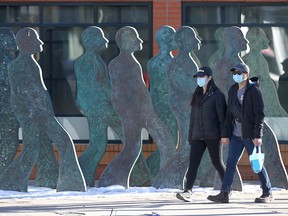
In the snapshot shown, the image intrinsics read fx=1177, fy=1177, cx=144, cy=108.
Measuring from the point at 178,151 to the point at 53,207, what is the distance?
8.91ft

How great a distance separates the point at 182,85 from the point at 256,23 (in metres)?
2.89

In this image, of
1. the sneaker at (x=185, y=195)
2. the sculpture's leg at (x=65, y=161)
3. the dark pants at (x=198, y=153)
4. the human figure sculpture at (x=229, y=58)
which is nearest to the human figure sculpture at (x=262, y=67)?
the human figure sculpture at (x=229, y=58)

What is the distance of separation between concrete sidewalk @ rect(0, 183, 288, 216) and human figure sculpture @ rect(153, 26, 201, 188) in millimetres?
654

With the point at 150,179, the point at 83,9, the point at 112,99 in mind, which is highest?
the point at 83,9

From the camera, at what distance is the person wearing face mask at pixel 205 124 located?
1441cm

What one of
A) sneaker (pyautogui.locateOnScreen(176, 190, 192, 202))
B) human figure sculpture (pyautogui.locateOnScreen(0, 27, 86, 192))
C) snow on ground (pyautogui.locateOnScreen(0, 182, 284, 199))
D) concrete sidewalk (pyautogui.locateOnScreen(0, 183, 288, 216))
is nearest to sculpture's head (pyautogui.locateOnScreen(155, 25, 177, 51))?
human figure sculpture (pyautogui.locateOnScreen(0, 27, 86, 192))

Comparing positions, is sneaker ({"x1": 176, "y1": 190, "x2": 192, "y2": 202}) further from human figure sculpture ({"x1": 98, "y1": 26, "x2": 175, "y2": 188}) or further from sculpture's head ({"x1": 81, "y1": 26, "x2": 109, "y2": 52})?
sculpture's head ({"x1": 81, "y1": 26, "x2": 109, "y2": 52})

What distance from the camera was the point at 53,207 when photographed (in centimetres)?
1394

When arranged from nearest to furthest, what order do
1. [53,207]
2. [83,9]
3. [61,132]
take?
[53,207] → [61,132] → [83,9]

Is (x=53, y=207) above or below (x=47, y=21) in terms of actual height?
below

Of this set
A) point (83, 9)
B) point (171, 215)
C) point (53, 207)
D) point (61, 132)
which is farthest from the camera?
point (83, 9)

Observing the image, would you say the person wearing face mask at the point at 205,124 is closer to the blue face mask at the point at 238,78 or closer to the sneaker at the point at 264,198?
the blue face mask at the point at 238,78

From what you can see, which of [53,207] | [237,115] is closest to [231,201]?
[237,115]

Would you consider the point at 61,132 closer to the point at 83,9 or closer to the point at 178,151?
the point at 178,151
